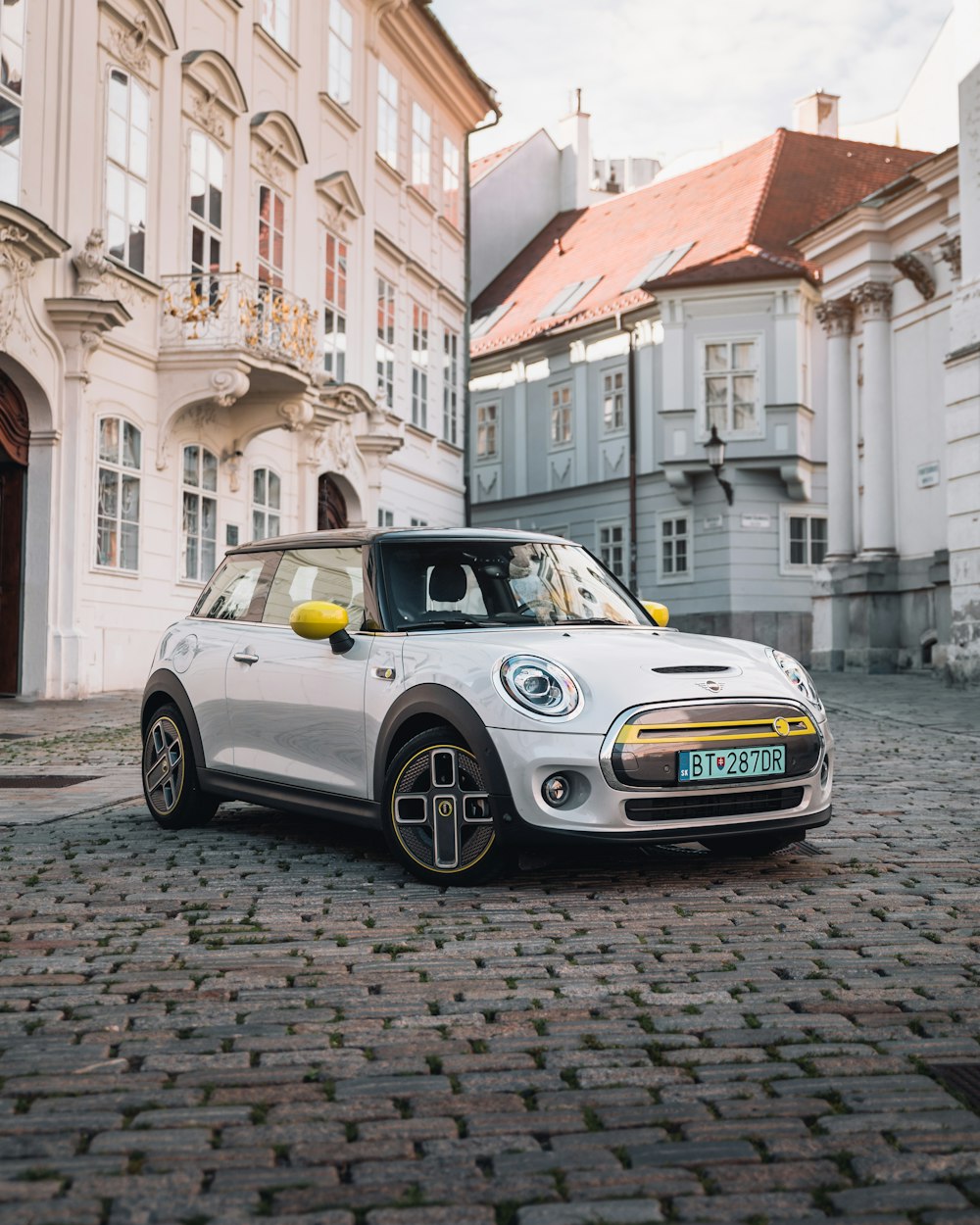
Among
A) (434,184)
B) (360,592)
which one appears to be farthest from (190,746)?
(434,184)

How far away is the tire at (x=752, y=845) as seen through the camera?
599 cm

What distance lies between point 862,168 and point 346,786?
38.7 m

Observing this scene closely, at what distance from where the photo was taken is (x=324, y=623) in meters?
6.32

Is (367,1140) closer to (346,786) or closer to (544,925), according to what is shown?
(544,925)

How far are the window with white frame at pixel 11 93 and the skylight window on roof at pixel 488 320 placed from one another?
28.4m

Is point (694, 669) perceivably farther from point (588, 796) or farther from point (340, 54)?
point (340, 54)

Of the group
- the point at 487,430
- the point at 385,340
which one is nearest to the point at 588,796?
the point at 385,340

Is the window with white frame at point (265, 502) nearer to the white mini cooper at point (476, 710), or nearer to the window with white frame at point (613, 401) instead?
the white mini cooper at point (476, 710)

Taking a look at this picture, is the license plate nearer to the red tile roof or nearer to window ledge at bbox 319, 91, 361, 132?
window ledge at bbox 319, 91, 361, 132

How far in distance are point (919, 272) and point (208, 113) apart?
12926mm

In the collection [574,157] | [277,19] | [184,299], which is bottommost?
[184,299]

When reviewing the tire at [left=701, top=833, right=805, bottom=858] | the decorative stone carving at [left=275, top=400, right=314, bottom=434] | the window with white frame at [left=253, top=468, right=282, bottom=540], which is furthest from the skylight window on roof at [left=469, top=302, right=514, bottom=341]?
the tire at [left=701, top=833, right=805, bottom=858]

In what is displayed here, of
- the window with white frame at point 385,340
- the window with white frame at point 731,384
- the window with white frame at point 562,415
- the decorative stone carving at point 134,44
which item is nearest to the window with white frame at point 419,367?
the window with white frame at point 385,340

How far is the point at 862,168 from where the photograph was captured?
134 ft
